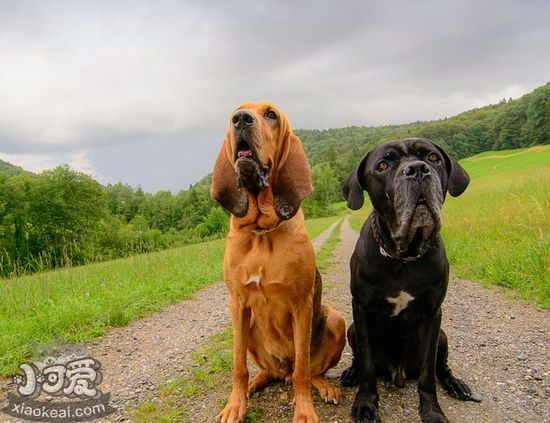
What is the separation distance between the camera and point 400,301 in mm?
2645

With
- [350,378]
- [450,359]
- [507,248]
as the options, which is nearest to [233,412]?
[350,378]

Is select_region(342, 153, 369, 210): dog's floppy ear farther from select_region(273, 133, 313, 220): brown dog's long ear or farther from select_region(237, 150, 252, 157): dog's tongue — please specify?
select_region(237, 150, 252, 157): dog's tongue

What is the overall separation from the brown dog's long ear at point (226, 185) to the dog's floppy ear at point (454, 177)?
1501 millimetres

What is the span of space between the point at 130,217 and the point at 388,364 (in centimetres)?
7780

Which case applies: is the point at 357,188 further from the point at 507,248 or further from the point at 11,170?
the point at 11,170

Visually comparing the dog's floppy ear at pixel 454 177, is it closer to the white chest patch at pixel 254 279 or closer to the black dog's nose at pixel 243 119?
the black dog's nose at pixel 243 119

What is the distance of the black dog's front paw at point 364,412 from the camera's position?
258cm

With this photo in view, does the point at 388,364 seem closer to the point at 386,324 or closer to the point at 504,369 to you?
the point at 386,324

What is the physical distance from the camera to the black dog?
2400 mm

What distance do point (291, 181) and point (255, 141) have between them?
0.41 metres

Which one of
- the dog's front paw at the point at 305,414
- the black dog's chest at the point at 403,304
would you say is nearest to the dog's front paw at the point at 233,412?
the dog's front paw at the point at 305,414

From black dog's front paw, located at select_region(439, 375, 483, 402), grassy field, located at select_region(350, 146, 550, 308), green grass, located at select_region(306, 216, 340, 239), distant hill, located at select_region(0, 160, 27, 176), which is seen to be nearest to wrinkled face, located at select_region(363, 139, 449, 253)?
black dog's front paw, located at select_region(439, 375, 483, 402)

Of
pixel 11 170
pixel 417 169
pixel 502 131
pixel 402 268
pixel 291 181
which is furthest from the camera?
pixel 502 131

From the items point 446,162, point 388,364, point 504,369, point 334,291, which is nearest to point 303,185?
point 446,162
